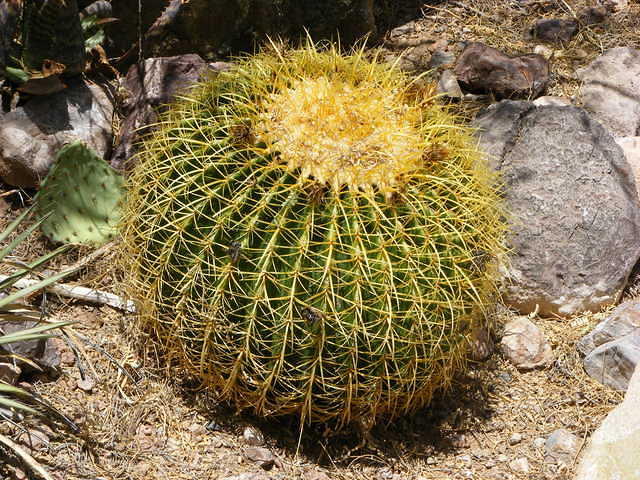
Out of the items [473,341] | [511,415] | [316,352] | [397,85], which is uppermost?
[397,85]

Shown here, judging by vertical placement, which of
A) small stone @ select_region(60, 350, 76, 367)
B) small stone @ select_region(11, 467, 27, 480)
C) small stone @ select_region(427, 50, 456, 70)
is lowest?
small stone @ select_region(60, 350, 76, 367)

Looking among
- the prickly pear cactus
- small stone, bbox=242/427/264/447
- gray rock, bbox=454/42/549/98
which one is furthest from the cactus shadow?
gray rock, bbox=454/42/549/98

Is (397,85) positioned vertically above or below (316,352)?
above

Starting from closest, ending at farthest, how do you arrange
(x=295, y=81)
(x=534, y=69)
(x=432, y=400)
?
(x=295, y=81)
(x=432, y=400)
(x=534, y=69)

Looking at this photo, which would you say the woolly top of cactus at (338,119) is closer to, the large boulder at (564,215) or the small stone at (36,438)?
the large boulder at (564,215)

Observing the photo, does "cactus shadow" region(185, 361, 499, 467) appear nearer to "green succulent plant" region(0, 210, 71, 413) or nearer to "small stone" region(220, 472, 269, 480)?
"small stone" region(220, 472, 269, 480)

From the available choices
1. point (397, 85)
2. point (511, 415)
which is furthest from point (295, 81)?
point (511, 415)

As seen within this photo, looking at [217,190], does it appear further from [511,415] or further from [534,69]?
[534,69]
